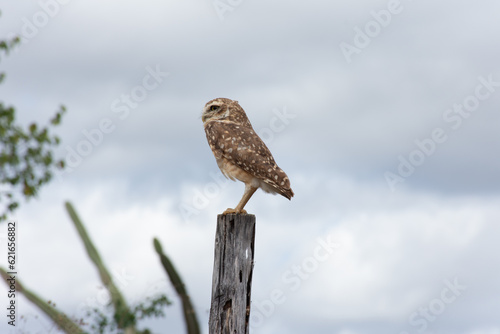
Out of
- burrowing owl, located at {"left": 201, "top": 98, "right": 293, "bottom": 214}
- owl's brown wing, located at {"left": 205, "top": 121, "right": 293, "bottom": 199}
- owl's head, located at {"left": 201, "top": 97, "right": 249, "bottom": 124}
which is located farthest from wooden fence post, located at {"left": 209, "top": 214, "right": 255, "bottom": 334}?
owl's head, located at {"left": 201, "top": 97, "right": 249, "bottom": 124}

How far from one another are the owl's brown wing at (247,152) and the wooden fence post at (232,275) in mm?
1135

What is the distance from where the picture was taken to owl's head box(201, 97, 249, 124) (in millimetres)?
9383

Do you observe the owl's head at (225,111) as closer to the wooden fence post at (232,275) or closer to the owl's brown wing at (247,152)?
the owl's brown wing at (247,152)

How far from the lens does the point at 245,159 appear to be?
825 centimetres

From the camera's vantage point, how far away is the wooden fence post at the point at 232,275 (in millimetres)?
6906

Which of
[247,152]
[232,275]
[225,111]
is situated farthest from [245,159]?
[232,275]

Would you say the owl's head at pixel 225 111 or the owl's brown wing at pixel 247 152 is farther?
the owl's head at pixel 225 111

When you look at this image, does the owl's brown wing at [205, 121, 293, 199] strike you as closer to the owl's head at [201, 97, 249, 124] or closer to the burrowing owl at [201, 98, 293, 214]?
the burrowing owl at [201, 98, 293, 214]

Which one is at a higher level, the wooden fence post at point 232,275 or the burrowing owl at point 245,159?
the burrowing owl at point 245,159

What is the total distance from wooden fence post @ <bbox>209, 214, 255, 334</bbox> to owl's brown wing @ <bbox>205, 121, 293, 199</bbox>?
1135 millimetres

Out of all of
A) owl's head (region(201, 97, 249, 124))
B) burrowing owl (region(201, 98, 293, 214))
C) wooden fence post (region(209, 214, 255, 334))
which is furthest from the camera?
owl's head (region(201, 97, 249, 124))

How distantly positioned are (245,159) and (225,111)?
1.44 meters

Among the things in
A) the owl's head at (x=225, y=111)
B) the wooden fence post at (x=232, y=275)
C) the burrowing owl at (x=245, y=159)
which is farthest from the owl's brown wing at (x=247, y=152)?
the wooden fence post at (x=232, y=275)

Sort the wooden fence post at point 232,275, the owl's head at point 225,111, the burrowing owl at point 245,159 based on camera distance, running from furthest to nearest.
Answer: the owl's head at point 225,111 → the burrowing owl at point 245,159 → the wooden fence post at point 232,275
